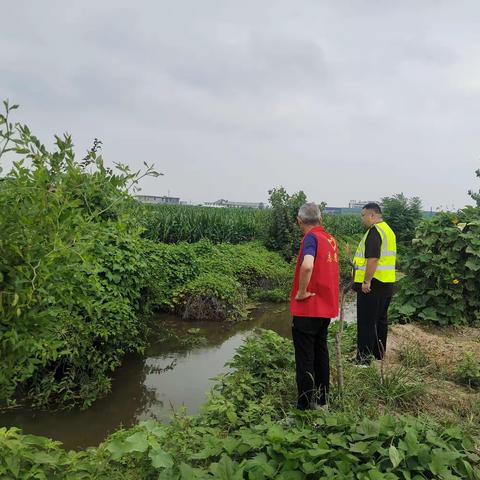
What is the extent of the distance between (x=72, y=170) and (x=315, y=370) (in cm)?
289

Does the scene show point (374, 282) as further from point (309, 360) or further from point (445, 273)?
point (445, 273)

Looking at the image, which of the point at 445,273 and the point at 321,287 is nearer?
the point at 321,287

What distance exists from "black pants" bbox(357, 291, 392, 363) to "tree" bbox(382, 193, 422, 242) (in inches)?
628

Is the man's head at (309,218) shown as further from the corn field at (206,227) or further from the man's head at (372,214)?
the corn field at (206,227)

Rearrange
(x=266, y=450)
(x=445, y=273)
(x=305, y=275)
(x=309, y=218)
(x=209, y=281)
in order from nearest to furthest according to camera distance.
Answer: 1. (x=266, y=450)
2. (x=305, y=275)
3. (x=309, y=218)
4. (x=445, y=273)
5. (x=209, y=281)

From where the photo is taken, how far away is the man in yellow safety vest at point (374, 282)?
5.11 meters

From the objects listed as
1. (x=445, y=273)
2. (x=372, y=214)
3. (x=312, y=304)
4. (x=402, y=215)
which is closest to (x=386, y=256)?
(x=372, y=214)

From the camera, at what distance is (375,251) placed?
5078mm

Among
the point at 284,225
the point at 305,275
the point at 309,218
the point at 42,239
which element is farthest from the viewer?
the point at 284,225

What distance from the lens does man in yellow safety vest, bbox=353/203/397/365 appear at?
511 centimetres

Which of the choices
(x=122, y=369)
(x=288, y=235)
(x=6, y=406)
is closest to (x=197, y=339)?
(x=122, y=369)

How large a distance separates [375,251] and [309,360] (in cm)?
180

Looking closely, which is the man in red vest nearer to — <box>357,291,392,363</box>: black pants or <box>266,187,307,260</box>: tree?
<box>357,291,392,363</box>: black pants

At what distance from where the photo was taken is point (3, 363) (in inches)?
80.2
